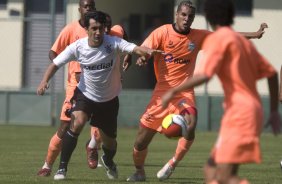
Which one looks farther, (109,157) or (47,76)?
(109,157)

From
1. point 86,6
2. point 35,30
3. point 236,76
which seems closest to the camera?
point 236,76

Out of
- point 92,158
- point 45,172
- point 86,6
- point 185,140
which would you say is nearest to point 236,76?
point 185,140

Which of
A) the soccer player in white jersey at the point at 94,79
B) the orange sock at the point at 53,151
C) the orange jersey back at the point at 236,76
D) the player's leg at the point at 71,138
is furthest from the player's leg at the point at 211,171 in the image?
the orange sock at the point at 53,151

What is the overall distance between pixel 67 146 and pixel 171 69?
5.56ft

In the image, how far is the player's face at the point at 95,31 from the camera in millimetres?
12553

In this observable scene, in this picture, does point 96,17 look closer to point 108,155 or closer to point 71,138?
point 71,138

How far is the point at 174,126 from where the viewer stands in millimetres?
12750

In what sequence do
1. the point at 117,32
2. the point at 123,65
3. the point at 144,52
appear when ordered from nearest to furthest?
the point at 144,52
the point at 123,65
the point at 117,32

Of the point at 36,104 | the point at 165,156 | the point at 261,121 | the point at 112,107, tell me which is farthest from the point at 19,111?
the point at 261,121

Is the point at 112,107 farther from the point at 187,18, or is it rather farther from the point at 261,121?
the point at 261,121

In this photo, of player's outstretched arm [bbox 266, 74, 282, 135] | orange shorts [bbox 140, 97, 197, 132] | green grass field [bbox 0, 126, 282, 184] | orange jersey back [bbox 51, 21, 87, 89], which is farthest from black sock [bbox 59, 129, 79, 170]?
player's outstretched arm [bbox 266, 74, 282, 135]

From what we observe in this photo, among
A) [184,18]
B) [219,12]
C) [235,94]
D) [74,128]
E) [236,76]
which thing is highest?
[219,12]

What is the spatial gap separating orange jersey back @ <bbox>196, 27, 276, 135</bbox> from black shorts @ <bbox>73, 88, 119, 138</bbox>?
4543 millimetres

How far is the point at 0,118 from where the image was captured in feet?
93.8
